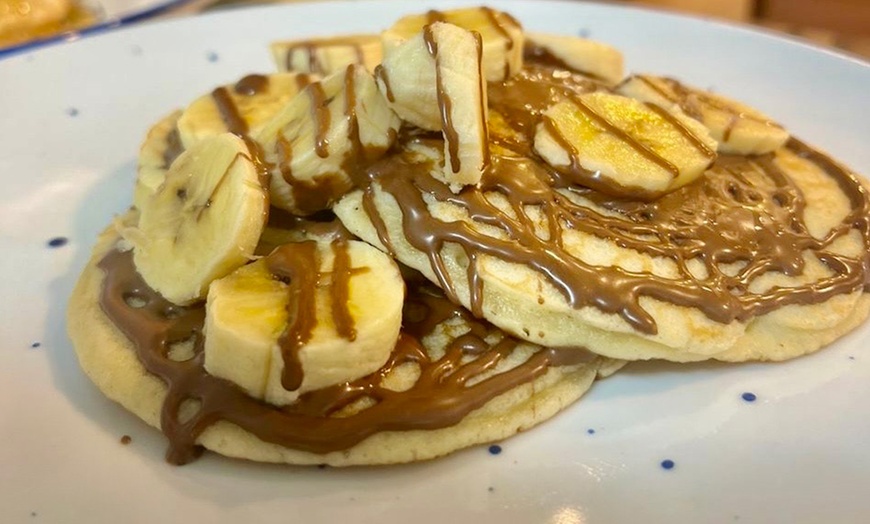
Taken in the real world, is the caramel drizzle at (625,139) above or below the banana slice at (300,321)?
above

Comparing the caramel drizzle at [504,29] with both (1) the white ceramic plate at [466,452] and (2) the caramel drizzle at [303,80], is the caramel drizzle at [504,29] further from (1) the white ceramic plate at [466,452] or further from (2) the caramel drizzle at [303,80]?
(1) the white ceramic plate at [466,452]

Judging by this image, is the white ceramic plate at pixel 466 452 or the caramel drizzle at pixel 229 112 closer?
the white ceramic plate at pixel 466 452

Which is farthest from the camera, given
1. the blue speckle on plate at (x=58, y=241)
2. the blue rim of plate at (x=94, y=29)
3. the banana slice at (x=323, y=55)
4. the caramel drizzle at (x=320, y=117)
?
the blue rim of plate at (x=94, y=29)

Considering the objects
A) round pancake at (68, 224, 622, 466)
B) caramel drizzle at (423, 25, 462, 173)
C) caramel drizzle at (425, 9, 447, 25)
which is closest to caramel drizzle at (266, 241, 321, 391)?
round pancake at (68, 224, 622, 466)

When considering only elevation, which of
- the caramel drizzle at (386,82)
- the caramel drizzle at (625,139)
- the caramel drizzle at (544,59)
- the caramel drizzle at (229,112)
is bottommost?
the caramel drizzle at (229,112)

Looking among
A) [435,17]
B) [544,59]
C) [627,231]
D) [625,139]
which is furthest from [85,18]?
[627,231]

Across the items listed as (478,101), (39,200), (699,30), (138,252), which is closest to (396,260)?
(478,101)

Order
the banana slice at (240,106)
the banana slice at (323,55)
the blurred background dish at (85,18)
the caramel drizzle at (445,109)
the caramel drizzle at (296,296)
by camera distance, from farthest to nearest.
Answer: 1. the blurred background dish at (85,18)
2. the banana slice at (323,55)
3. the banana slice at (240,106)
4. the caramel drizzle at (445,109)
5. the caramel drizzle at (296,296)

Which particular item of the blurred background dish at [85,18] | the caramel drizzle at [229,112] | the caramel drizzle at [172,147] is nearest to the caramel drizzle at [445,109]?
the caramel drizzle at [229,112]
